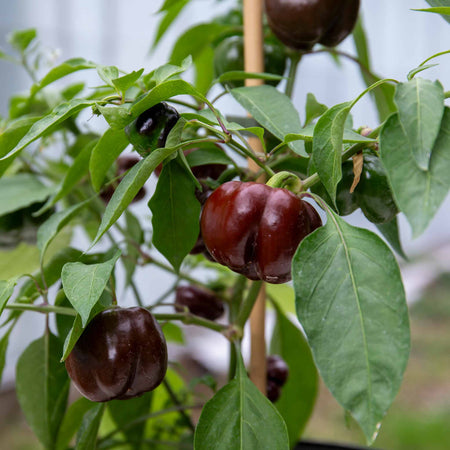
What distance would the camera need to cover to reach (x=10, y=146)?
447mm

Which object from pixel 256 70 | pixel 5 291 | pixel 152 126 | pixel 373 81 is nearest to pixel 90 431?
pixel 5 291

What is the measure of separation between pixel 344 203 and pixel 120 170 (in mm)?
324

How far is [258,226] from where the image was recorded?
0.40 metres

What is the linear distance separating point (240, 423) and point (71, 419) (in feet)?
0.84

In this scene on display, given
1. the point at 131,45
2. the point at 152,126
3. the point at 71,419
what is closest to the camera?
the point at 152,126

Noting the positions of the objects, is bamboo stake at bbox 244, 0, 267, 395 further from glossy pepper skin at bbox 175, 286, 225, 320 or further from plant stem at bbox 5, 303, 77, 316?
plant stem at bbox 5, 303, 77, 316

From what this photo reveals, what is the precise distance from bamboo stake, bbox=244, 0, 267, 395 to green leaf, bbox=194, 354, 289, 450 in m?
0.12

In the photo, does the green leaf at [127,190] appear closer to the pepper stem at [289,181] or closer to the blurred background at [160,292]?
the pepper stem at [289,181]

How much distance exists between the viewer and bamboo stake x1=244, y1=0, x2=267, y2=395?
1.99ft

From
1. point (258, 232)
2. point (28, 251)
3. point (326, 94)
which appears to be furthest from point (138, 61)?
point (258, 232)

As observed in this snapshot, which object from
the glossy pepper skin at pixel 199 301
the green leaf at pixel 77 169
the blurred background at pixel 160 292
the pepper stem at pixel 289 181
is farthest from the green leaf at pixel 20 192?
the blurred background at pixel 160 292

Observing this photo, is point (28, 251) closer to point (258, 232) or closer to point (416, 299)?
point (258, 232)

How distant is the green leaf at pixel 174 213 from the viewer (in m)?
0.46

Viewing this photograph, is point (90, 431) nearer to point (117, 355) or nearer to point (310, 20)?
point (117, 355)
